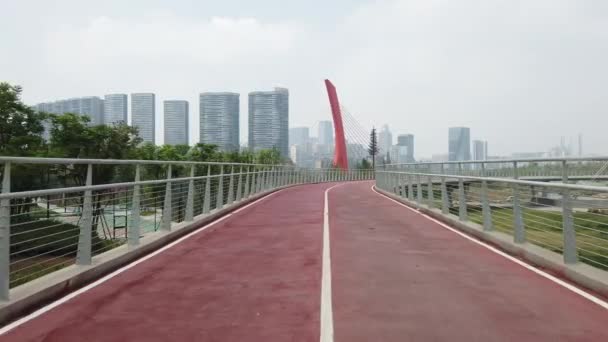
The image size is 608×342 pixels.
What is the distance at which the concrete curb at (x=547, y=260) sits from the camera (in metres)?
6.93

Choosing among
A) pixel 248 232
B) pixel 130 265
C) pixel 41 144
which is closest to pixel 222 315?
pixel 130 265

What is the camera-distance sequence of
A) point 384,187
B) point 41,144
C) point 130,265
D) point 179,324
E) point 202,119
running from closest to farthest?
point 179,324
point 130,265
point 384,187
point 41,144
point 202,119

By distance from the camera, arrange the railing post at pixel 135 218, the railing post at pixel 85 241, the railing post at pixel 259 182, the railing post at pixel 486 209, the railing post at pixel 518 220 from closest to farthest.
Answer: the railing post at pixel 85 241 → the railing post at pixel 135 218 → the railing post at pixel 518 220 → the railing post at pixel 486 209 → the railing post at pixel 259 182

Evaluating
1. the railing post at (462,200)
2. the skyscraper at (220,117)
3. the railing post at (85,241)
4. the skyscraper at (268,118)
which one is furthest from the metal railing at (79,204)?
the skyscraper at (268,118)

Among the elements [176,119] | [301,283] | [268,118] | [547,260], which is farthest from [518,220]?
[268,118]

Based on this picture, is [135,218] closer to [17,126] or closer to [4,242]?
[4,242]

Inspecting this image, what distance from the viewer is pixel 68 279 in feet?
22.8

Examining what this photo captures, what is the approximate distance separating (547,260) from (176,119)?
11907 cm

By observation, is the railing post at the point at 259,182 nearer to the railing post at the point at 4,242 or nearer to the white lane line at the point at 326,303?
the white lane line at the point at 326,303

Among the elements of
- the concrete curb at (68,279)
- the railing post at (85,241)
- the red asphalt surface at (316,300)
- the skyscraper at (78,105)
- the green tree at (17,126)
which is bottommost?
the red asphalt surface at (316,300)

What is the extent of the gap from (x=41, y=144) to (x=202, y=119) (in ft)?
287

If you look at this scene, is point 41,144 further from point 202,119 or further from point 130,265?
point 202,119

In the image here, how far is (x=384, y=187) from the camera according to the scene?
3123 centimetres

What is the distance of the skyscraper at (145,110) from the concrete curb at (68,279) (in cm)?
9876
